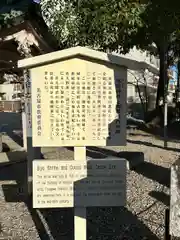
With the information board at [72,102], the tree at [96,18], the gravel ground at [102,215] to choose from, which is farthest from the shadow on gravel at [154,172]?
the information board at [72,102]

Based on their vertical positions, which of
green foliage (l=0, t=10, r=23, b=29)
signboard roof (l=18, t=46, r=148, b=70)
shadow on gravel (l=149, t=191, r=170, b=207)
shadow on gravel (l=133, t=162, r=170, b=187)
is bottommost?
shadow on gravel (l=149, t=191, r=170, b=207)

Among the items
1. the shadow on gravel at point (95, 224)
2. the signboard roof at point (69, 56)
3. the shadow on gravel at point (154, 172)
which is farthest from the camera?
the shadow on gravel at point (154, 172)

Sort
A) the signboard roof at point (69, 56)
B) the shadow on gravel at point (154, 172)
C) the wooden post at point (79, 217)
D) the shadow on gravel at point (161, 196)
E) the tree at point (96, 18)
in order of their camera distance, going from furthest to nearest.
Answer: the tree at point (96, 18) → the shadow on gravel at point (154, 172) → the shadow on gravel at point (161, 196) → the wooden post at point (79, 217) → the signboard roof at point (69, 56)

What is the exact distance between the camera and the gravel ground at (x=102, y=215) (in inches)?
203

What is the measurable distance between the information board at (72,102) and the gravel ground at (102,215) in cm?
137

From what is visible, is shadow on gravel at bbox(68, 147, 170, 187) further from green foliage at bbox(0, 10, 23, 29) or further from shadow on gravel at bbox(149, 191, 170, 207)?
green foliage at bbox(0, 10, 23, 29)

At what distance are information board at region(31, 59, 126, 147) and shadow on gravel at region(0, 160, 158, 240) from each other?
1.35m

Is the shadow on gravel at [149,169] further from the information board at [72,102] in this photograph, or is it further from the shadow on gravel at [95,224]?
the information board at [72,102]

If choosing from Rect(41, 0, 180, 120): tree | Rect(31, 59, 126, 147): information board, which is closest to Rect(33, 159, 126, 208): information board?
Rect(31, 59, 126, 147): information board

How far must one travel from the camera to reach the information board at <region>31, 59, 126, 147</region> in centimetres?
433

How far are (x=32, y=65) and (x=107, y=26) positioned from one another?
4.77 meters

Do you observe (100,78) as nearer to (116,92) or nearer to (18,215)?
(116,92)

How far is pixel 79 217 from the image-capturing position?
14.6 feet

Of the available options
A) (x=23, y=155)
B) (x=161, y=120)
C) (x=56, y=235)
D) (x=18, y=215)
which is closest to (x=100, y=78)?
(x=56, y=235)
